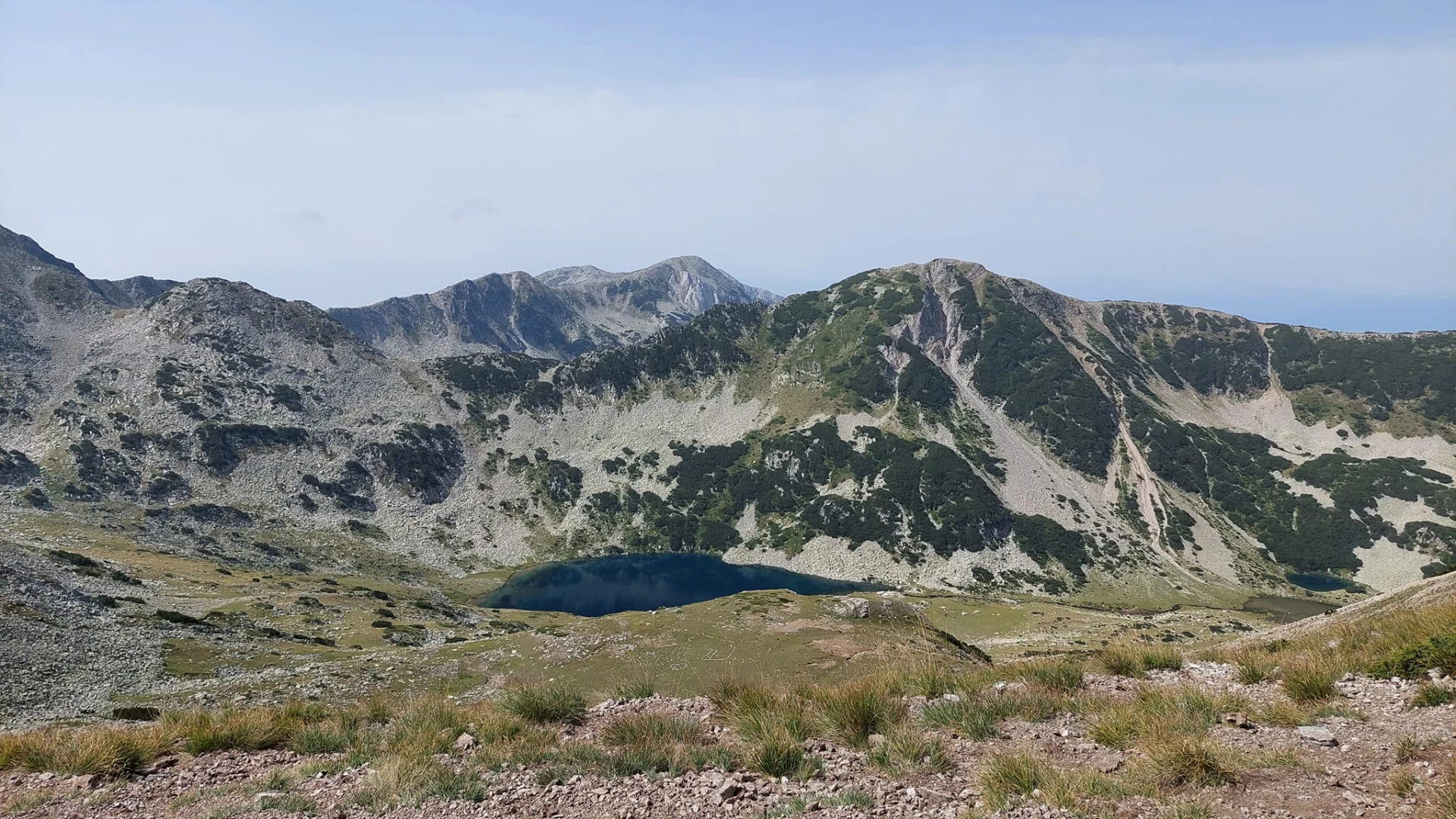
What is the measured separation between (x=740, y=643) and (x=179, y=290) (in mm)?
209383

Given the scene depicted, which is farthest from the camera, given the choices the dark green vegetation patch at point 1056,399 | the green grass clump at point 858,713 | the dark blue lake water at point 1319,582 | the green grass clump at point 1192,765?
the dark green vegetation patch at point 1056,399

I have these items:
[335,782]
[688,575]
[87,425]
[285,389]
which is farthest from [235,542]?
[335,782]

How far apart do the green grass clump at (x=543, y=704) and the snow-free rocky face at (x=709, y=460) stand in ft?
371

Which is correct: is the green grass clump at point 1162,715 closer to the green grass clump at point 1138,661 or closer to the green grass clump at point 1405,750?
the green grass clump at point 1405,750

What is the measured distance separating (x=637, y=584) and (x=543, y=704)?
123427 millimetres

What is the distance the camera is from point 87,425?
4966 inches

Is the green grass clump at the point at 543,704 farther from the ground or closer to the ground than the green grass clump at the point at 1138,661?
closer to the ground

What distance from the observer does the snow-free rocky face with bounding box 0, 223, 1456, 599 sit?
129625 mm

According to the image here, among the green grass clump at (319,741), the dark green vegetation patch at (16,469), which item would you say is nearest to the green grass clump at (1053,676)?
the green grass clump at (319,741)

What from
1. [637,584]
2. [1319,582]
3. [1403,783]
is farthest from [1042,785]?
[1319,582]

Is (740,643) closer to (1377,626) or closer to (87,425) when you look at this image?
(1377,626)

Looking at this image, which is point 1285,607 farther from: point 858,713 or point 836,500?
point 858,713

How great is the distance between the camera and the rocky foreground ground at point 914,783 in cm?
727

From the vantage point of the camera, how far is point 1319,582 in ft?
448
